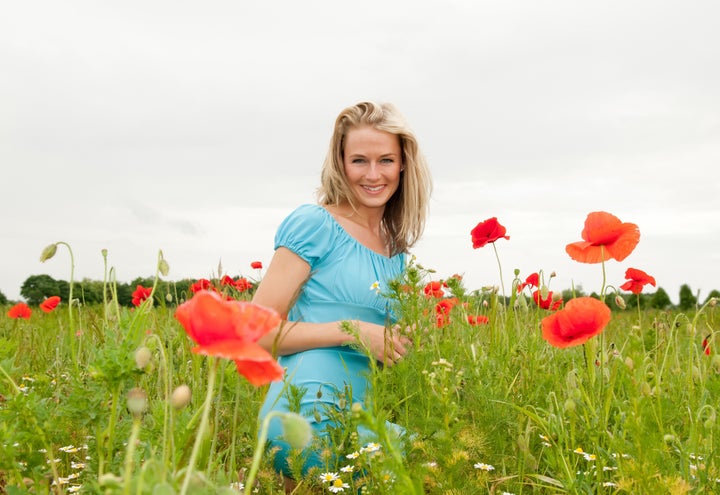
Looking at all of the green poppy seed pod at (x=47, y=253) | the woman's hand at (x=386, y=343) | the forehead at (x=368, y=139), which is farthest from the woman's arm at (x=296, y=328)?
the green poppy seed pod at (x=47, y=253)

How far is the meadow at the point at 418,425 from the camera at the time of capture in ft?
5.89

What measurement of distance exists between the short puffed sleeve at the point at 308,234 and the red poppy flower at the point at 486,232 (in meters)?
0.71

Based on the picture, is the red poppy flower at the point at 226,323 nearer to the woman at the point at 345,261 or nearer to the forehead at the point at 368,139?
the woman at the point at 345,261

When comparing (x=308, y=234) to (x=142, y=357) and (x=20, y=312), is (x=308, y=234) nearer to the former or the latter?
(x=142, y=357)

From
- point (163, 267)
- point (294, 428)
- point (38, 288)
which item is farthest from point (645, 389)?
point (38, 288)

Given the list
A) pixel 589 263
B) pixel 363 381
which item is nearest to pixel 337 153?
pixel 363 381

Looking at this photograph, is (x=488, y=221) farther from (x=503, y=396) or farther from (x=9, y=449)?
(x=9, y=449)

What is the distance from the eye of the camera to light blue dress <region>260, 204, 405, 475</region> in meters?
3.52

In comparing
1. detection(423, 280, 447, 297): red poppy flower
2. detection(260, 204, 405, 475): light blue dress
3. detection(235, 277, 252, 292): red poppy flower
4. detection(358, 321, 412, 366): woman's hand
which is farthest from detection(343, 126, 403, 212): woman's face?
detection(235, 277, 252, 292): red poppy flower

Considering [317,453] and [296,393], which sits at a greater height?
[296,393]

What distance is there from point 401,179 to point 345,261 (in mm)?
805

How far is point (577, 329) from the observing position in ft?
8.52

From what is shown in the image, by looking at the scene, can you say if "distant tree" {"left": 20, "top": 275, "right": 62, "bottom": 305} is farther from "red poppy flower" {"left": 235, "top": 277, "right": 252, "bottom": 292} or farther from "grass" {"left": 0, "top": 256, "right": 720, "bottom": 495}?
"grass" {"left": 0, "top": 256, "right": 720, "bottom": 495}

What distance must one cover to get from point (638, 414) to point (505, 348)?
1.60 meters
